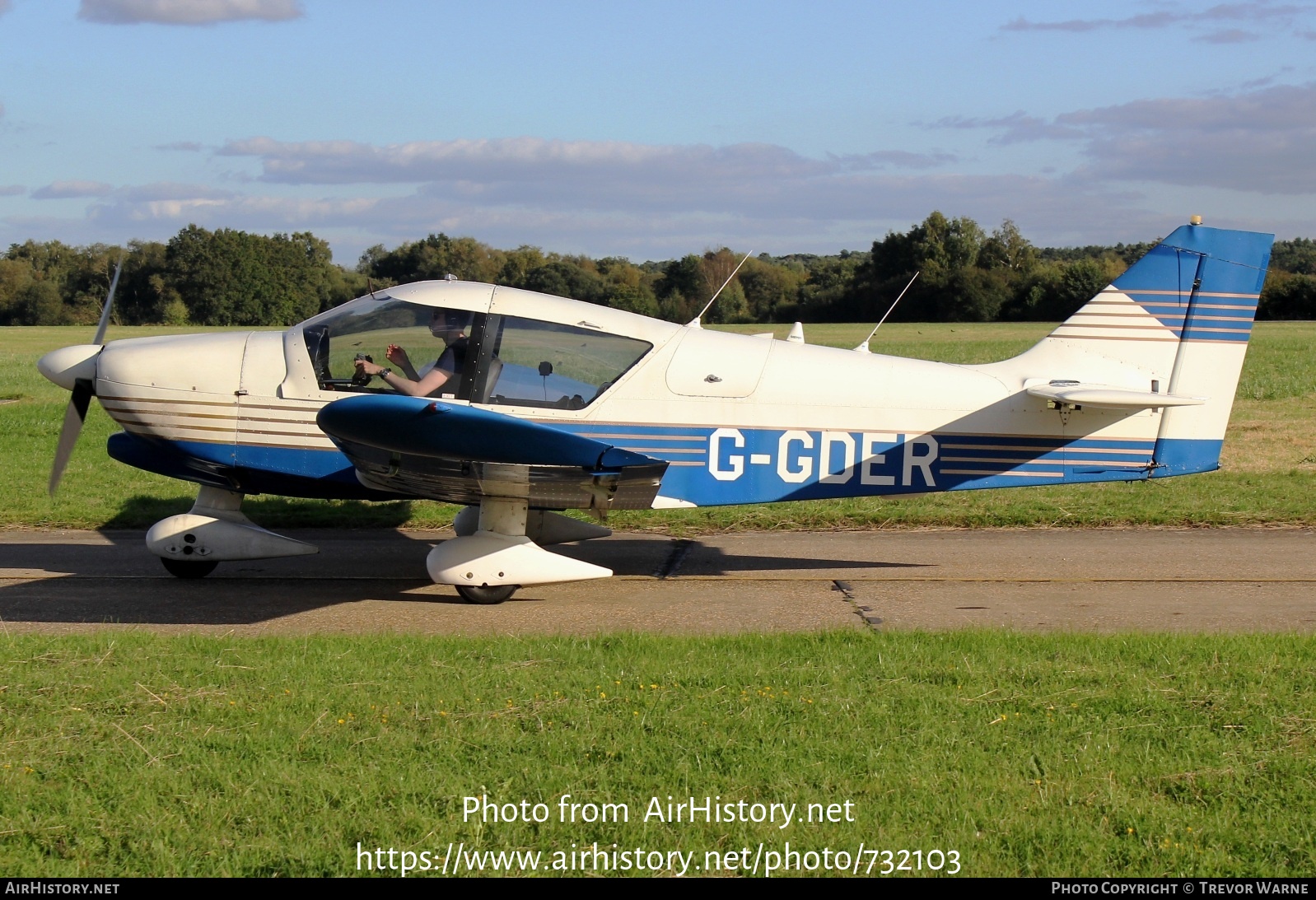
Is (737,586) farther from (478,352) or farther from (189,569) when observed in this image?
(189,569)

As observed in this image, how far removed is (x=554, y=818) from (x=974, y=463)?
5.08 metres

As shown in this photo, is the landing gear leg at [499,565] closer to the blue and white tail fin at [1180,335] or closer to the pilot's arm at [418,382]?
the pilot's arm at [418,382]

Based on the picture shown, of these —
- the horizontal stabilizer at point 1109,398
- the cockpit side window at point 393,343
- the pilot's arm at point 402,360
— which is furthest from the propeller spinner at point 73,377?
the horizontal stabilizer at point 1109,398

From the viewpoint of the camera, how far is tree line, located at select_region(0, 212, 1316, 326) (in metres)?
31.9

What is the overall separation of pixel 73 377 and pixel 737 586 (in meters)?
5.07

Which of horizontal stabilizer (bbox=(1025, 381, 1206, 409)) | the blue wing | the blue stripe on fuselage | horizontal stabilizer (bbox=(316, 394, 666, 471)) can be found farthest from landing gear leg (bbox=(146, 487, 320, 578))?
horizontal stabilizer (bbox=(1025, 381, 1206, 409))

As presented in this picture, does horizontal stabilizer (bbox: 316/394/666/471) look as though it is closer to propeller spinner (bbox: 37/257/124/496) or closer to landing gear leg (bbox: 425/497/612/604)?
landing gear leg (bbox: 425/497/612/604)

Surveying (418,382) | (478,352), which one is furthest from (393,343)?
(478,352)

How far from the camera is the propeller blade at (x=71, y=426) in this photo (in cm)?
834

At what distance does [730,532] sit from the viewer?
10414 millimetres

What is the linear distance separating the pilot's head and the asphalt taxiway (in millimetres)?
1864

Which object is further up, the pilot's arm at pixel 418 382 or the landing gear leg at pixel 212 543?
the pilot's arm at pixel 418 382
